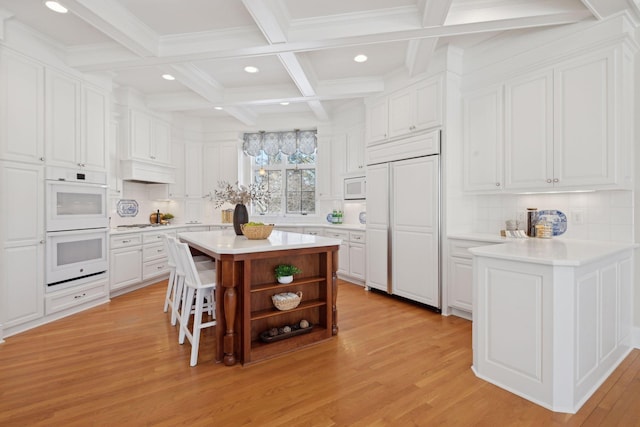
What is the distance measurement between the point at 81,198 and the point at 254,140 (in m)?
3.24

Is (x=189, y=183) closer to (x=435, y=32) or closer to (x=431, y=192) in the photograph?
(x=431, y=192)

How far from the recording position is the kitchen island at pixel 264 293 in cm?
247

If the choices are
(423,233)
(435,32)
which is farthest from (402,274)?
(435,32)

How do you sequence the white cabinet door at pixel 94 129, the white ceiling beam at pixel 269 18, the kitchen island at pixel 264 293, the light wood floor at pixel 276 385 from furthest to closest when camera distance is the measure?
the white cabinet door at pixel 94 129 < the white ceiling beam at pixel 269 18 < the kitchen island at pixel 264 293 < the light wood floor at pixel 276 385

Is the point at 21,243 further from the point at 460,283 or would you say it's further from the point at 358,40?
the point at 460,283

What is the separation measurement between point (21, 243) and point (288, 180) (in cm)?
411

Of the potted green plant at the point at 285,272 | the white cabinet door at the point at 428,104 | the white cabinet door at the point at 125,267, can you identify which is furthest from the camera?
the white cabinet door at the point at 125,267

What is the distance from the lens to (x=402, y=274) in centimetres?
403

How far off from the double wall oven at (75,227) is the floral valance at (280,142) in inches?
111

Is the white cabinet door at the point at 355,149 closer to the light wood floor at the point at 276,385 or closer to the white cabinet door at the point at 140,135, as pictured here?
the light wood floor at the point at 276,385

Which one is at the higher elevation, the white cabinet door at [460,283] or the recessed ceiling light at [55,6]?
the recessed ceiling light at [55,6]

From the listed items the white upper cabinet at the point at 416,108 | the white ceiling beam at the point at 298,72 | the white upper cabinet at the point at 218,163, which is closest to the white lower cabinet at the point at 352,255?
the white upper cabinet at the point at 416,108

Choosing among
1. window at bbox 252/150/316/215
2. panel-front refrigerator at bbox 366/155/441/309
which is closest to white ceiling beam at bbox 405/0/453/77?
panel-front refrigerator at bbox 366/155/441/309

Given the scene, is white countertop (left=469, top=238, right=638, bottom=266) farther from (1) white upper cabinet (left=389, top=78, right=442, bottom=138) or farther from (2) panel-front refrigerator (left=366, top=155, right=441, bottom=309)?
(1) white upper cabinet (left=389, top=78, right=442, bottom=138)
